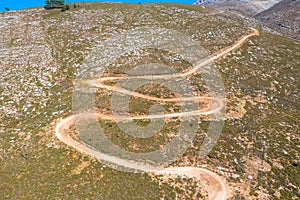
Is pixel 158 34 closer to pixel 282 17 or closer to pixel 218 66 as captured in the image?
pixel 218 66

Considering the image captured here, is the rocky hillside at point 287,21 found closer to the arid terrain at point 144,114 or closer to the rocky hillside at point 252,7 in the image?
the arid terrain at point 144,114

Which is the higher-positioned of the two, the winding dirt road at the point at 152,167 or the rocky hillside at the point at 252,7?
the rocky hillside at the point at 252,7

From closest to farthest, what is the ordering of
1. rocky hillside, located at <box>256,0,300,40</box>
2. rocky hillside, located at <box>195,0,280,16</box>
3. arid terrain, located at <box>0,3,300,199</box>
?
arid terrain, located at <box>0,3,300,199</box>
rocky hillside, located at <box>256,0,300,40</box>
rocky hillside, located at <box>195,0,280,16</box>

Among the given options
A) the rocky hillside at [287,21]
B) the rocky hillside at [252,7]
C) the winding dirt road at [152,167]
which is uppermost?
the rocky hillside at [252,7]

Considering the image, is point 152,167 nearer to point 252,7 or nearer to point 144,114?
point 144,114

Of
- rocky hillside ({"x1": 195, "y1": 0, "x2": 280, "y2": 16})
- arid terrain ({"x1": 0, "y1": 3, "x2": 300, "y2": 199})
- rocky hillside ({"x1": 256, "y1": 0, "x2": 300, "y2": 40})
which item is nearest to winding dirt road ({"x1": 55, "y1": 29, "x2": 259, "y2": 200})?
arid terrain ({"x1": 0, "y1": 3, "x2": 300, "y2": 199})

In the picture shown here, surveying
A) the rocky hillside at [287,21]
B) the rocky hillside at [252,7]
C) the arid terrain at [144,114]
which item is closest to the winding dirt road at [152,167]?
the arid terrain at [144,114]

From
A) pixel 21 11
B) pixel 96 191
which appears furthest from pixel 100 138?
pixel 21 11

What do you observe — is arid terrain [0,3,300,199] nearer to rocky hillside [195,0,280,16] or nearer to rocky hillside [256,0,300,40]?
rocky hillside [256,0,300,40]
